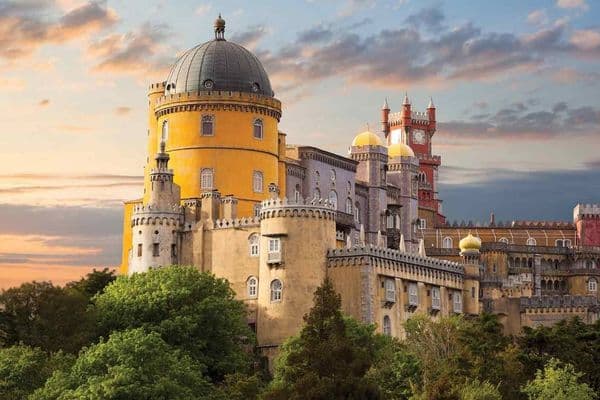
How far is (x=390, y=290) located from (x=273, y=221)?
994 cm

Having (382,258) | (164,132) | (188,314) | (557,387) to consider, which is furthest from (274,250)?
(557,387)

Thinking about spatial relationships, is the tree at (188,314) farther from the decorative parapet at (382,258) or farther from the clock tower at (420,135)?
the clock tower at (420,135)

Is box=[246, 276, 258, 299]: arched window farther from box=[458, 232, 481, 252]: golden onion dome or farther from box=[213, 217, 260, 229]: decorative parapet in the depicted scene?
box=[458, 232, 481, 252]: golden onion dome

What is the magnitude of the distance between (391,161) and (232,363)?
4784 cm

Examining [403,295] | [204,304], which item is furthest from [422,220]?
[204,304]

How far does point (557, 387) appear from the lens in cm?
9850

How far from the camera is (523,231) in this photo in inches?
6580

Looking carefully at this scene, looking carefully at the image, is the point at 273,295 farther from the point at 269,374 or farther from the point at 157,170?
the point at 157,170

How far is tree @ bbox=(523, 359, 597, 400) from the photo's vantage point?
9812 cm

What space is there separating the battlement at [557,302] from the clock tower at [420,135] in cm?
5363

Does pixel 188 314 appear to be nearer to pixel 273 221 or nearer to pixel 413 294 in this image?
pixel 273 221

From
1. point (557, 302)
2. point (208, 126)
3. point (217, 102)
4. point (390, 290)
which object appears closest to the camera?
point (390, 290)

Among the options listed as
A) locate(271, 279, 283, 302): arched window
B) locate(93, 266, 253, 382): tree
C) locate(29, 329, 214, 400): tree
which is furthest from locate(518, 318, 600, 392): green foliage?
locate(29, 329, 214, 400): tree

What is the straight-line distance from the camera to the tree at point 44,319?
104750 mm
